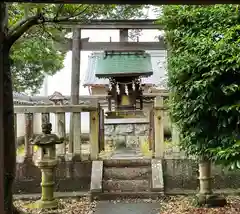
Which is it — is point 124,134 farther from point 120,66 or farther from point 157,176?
point 157,176

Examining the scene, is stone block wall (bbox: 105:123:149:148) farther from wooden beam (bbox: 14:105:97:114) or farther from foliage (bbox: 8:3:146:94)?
wooden beam (bbox: 14:105:97:114)

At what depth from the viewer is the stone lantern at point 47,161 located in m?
4.95

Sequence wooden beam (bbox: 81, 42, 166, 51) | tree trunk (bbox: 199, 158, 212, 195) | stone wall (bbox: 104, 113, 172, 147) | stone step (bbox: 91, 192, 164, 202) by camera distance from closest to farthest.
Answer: tree trunk (bbox: 199, 158, 212, 195)
stone step (bbox: 91, 192, 164, 202)
wooden beam (bbox: 81, 42, 166, 51)
stone wall (bbox: 104, 113, 172, 147)

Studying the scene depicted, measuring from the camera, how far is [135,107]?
844 centimetres

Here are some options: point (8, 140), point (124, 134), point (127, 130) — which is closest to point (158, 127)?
point (124, 134)

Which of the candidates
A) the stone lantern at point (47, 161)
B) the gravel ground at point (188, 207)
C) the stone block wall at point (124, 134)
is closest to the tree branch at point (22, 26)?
the stone lantern at point (47, 161)

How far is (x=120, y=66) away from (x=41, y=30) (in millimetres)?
2813

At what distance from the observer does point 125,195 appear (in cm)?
558

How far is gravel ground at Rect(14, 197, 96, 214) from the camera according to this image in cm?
491

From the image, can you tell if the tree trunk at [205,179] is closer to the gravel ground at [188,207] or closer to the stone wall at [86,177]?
the gravel ground at [188,207]

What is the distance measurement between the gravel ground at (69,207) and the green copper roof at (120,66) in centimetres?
297

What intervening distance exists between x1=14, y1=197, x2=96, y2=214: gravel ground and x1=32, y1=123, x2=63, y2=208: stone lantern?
117mm

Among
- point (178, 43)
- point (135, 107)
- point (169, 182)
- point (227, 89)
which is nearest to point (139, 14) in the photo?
point (178, 43)

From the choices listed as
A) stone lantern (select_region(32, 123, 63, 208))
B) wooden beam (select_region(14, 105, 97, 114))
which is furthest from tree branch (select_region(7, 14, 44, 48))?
wooden beam (select_region(14, 105, 97, 114))
